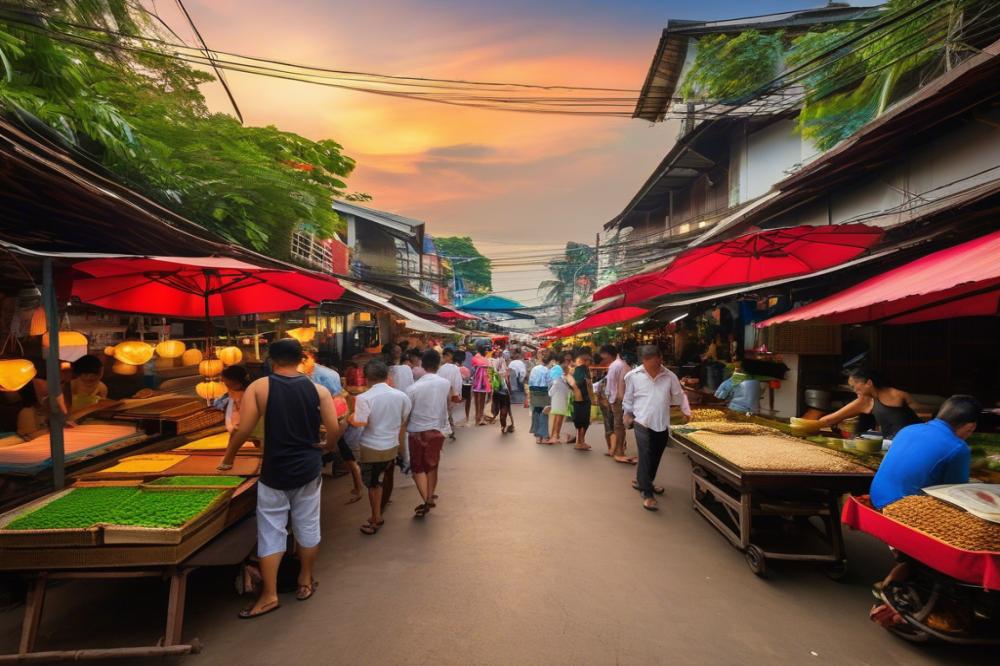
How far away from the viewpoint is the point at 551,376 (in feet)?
31.2

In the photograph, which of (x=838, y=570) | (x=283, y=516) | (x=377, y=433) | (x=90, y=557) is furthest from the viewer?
(x=377, y=433)

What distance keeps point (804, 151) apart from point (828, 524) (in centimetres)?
1151

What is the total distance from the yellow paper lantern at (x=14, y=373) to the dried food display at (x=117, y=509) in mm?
929

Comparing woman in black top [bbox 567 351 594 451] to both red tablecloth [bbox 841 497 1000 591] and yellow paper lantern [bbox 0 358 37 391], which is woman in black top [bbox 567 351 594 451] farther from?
yellow paper lantern [bbox 0 358 37 391]

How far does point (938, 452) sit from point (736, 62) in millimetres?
14361

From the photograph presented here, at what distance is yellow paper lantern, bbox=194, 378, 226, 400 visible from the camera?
5.59m

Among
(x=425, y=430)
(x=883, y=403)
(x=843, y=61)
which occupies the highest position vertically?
(x=843, y=61)

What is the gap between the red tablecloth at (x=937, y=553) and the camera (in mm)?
2500

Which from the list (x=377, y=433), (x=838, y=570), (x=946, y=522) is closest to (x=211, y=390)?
(x=377, y=433)

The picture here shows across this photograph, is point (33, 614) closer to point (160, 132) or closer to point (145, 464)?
point (145, 464)

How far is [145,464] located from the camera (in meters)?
4.23

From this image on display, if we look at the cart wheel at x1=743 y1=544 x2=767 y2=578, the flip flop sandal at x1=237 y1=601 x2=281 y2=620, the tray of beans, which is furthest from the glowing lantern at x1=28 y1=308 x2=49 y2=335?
the cart wheel at x1=743 y1=544 x2=767 y2=578

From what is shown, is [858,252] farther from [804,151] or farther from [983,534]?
[804,151]

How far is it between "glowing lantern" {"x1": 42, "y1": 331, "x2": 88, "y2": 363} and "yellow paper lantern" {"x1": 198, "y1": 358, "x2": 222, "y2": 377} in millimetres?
1108
